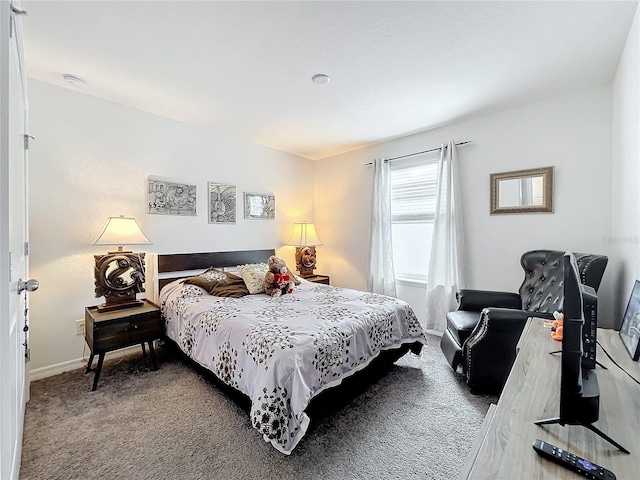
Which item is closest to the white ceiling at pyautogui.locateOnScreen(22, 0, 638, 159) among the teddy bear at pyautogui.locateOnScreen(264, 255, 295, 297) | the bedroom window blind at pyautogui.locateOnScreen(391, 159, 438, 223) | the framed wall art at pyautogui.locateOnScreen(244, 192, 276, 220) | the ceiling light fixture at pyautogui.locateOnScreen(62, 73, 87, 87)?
the ceiling light fixture at pyautogui.locateOnScreen(62, 73, 87, 87)

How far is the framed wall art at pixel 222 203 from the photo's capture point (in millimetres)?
3584

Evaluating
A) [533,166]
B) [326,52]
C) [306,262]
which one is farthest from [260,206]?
[533,166]

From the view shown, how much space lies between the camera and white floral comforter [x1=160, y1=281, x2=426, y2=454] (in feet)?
5.21

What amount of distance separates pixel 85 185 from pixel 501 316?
3798mm

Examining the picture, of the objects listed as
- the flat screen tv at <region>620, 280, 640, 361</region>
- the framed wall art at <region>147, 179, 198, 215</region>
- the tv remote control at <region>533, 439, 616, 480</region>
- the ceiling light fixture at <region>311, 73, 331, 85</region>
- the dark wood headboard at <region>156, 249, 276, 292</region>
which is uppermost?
the ceiling light fixture at <region>311, 73, 331, 85</region>

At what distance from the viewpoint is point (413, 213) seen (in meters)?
3.82

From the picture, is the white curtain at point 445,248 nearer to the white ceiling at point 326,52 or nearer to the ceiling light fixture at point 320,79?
the white ceiling at point 326,52

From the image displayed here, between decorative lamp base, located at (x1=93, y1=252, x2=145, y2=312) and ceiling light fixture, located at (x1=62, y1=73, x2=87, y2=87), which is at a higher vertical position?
ceiling light fixture, located at (x1=62, y1=73, x2=87, y2=87)

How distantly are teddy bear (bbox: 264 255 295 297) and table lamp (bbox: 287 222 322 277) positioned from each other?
1.14 metres

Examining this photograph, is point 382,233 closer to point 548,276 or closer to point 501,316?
point 548,276

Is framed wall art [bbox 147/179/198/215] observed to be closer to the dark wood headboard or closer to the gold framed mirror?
the dark wood headboard

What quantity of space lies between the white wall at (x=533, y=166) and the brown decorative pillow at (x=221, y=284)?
2.61 m

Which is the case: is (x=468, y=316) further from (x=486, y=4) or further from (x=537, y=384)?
(x=486, y=4)

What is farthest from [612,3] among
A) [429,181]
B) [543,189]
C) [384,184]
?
[384,184]
